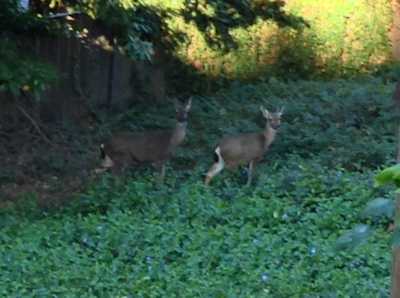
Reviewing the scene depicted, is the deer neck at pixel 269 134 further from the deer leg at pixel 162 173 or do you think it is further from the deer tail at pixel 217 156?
the deer leg at pixel 162 173

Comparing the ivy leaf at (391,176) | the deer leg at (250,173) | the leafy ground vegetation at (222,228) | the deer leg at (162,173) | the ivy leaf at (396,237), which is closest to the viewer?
the ivy leaf at (391,176)

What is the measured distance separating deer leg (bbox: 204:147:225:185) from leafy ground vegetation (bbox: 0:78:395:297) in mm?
87

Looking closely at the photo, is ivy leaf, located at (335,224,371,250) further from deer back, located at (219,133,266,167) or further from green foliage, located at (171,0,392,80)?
green foliage, located at (171,0,392,80)

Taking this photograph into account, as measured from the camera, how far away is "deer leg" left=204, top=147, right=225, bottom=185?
35.2ft

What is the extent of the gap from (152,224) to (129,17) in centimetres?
212

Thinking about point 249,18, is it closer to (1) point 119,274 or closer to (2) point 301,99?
(2) point 301,99

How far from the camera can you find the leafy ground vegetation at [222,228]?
691 centimetres

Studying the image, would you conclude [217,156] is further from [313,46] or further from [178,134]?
[313,46]

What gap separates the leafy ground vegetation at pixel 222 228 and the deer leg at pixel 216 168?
0.09m

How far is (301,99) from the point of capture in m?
15.2

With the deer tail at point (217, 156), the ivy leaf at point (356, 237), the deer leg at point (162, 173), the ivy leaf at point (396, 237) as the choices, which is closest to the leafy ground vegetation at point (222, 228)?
the deer leg at point (162, 173)

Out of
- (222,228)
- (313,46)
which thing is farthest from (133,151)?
(313,46)

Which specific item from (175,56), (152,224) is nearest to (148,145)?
(152,224)

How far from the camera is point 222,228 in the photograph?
8.43 m
